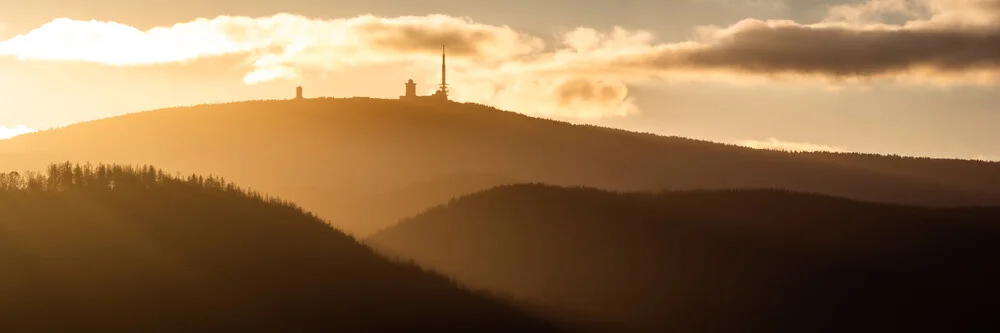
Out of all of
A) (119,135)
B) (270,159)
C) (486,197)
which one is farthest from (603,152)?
(486,197)

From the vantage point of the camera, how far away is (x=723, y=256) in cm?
4284

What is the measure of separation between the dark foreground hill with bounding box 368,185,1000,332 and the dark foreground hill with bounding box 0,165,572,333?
32.1ft

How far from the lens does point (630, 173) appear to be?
367 feet

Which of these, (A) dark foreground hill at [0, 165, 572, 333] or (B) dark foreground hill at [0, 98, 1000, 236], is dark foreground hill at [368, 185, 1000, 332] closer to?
(A) dark foreground hill at [0, 165, 572, 333]

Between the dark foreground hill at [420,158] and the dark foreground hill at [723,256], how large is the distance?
40.9 m

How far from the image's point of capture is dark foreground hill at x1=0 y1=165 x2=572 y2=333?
822 inches

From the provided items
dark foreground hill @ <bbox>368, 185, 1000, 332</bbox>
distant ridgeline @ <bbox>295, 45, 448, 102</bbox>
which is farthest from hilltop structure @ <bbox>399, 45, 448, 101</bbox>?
dark foreground hill @ <bbox>368, 185, 1000, 332</bbox>

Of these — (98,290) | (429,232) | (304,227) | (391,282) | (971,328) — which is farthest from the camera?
(429,232)

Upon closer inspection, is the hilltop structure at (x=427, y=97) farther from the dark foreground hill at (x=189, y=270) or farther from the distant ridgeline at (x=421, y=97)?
the dark foreground hill at (x=189, y=270)

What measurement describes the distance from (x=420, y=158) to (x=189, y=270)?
95086 mm

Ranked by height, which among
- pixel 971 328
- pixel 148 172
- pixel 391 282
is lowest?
pixel 971 328

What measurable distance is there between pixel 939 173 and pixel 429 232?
9117 centimetres

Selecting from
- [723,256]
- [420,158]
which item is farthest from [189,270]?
[420,158]

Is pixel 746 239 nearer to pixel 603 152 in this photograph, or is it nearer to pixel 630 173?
pixel 630 173
